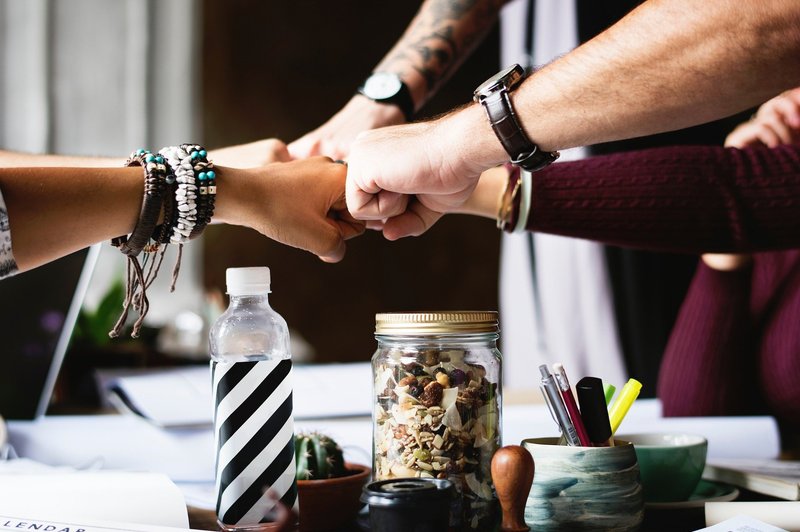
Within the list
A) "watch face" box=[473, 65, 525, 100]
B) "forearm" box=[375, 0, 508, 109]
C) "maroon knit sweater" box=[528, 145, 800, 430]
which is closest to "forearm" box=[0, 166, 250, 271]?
"watch face" box=[473, 65, 525, 100]

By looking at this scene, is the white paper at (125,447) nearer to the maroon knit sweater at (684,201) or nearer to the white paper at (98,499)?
the white paper at (98,499)

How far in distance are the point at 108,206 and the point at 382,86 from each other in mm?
681

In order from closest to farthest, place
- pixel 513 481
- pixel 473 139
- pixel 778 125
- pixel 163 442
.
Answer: pixel 513 481 → pixel 473 139 → pixel 163 442 → pixel 778 125

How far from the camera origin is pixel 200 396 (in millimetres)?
1000

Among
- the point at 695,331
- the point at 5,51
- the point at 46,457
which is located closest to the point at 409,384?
the point at 46,457

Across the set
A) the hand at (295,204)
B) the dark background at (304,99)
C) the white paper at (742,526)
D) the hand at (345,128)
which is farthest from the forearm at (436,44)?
the dark background at (304,99)

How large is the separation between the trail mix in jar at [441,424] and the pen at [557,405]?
4cm

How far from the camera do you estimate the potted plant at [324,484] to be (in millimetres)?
597

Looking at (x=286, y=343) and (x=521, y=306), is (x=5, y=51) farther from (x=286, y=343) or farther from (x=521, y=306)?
(x=286, y=343)

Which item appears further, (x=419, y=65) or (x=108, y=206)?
(x=419, y=65)

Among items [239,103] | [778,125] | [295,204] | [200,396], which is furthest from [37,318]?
[239,103]

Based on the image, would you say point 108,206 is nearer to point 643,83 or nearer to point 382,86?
point 643,83

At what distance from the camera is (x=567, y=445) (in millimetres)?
571

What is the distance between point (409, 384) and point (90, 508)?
25 cm
